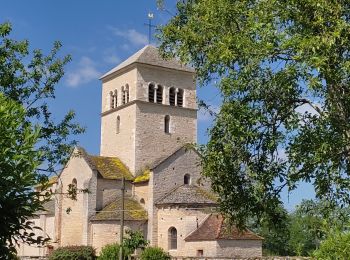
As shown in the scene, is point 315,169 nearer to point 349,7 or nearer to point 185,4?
point 349,7

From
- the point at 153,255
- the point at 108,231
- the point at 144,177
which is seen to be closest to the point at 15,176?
the point at 153,255

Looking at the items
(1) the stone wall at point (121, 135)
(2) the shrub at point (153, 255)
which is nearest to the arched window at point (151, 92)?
(1) the stone wall at point (121, 135)

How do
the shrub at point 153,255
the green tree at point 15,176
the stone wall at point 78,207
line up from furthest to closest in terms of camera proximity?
1. the stone wall at point 78,207
2. the shrub at point 153,255
3. the green tree at point 15,176

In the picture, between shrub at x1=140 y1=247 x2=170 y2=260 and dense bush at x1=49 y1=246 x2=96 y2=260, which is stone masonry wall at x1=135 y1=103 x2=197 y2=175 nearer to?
dense bush at x1=49 y1=246 x2=96 y2=260

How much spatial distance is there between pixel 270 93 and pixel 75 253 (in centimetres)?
2815

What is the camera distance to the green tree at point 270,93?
37.9 ft

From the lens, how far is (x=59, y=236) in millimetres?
45594

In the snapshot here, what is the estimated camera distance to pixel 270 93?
42.1 feet

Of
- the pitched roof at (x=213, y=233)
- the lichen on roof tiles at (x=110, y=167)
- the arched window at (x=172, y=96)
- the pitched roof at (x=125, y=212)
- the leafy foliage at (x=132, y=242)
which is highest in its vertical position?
the arched window at (x=172, y=96)

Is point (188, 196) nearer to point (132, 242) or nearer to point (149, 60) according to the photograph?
point (132, 242)

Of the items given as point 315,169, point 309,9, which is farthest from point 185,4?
point 315,169

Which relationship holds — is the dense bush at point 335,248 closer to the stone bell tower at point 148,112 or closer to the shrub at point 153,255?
the shrub at point 153,255

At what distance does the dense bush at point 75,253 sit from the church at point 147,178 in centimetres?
167

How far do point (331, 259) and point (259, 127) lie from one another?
4627 mm
